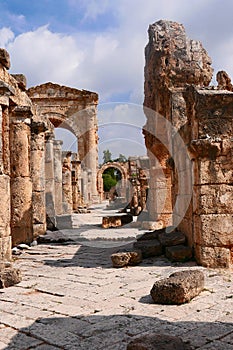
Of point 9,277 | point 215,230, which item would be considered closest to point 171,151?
point 215,230

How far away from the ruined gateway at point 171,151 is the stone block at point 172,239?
205mm

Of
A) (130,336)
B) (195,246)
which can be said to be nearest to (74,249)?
(195,246)

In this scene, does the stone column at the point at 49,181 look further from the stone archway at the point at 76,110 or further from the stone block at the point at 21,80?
the stone archway at the point at 76,110

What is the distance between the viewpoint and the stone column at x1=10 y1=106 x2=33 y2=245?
10.4m

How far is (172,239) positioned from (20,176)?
4.59 meters

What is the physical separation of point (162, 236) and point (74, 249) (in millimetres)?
2373

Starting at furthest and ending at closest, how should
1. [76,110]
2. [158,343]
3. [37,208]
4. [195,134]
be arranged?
1. [76,110]
2. [37,208]
3. [195,134]
4. [158,343]

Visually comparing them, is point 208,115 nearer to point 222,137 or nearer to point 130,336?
point 222,137

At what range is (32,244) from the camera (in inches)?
416

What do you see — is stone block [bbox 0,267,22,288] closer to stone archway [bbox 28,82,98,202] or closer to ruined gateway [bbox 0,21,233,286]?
ruined gateway [bbox 0,21,233,286]

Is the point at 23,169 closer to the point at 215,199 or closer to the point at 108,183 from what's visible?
the point at 215,199

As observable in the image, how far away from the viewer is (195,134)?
7.17 m

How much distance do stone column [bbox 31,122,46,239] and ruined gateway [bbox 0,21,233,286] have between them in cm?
3

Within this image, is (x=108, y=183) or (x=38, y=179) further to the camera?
(x=108, y=183)
